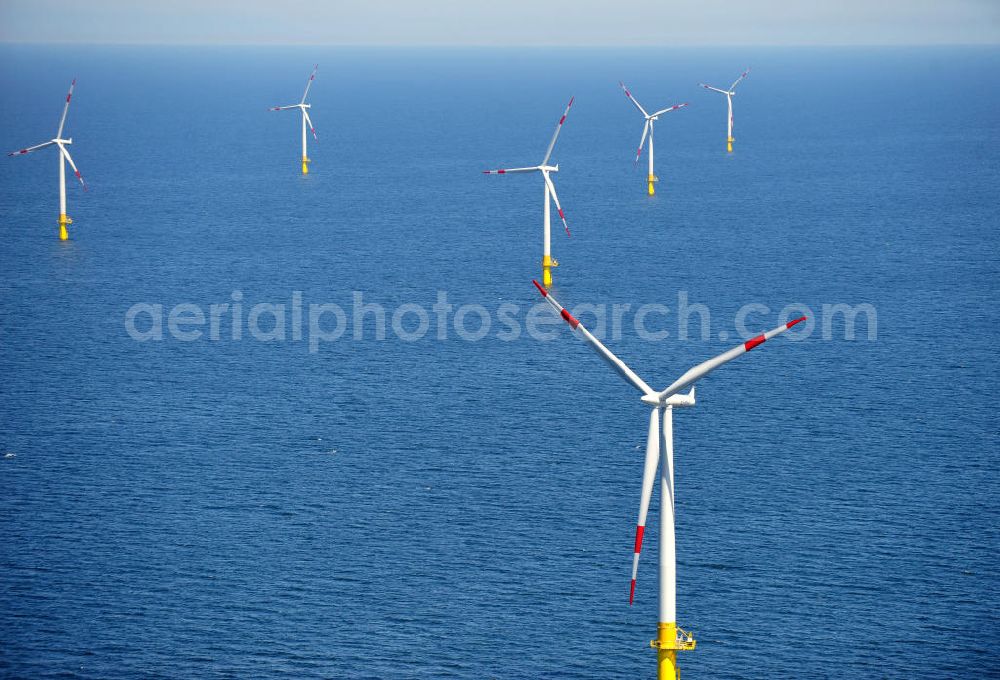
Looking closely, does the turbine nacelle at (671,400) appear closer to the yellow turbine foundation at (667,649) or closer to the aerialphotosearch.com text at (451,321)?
the yellow turbine foundation at (667,649)

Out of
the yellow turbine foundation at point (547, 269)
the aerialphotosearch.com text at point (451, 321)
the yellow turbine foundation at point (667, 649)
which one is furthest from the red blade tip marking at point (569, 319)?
the yellow turbine foundation at point (547, 269)

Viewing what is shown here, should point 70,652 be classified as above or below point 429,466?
below

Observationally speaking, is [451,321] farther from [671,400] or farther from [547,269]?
[671,400]

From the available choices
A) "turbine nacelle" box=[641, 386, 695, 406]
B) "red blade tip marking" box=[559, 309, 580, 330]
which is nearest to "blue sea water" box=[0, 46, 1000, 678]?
"turbine nacelle" box=[641, 386, 695, 406]

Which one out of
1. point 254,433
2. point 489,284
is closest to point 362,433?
point 254,433

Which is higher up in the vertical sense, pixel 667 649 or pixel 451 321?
pixel 451 321

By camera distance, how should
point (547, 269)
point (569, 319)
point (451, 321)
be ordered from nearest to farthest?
point (569, 319), point (451, 321), point (547, 269)

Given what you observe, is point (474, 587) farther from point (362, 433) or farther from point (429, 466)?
point (362, 433)

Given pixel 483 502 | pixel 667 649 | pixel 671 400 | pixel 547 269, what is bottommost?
pixel 667 649

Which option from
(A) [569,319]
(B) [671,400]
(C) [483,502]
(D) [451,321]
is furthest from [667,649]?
(D) [451,321]

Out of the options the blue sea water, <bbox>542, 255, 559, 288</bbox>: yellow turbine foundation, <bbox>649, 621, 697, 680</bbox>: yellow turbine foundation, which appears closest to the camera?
<bbox>649, 621, 697, 680</bbox>: yellow turbine foundation

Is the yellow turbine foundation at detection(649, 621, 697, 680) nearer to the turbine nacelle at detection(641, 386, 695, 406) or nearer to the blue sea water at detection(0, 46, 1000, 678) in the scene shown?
the turbine nacelle at detection(641, 386, 695, 406)
